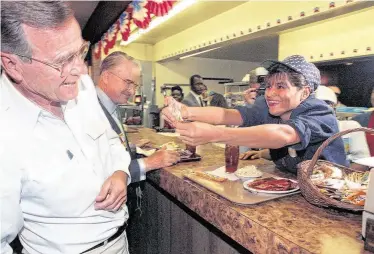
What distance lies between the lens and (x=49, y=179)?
0.93 meters

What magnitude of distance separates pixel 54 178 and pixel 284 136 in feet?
3.06

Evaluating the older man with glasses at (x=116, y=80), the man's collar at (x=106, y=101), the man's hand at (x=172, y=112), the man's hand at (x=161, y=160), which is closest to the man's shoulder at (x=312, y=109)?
the man's hand at (x=172, y=112)

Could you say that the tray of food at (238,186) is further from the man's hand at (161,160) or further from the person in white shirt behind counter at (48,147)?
the person in white shirt behind counter at (48,147)

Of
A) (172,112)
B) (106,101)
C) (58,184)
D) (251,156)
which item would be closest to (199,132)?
(172,112)

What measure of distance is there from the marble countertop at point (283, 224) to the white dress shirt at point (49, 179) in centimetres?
39

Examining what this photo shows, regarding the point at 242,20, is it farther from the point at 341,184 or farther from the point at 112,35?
the point at 341,184

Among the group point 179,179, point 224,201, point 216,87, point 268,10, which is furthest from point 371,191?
point 216,87

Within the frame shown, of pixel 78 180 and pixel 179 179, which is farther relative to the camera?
pixel 179 179

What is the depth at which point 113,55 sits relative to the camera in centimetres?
250

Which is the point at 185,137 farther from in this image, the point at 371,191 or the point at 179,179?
the point at 371,191

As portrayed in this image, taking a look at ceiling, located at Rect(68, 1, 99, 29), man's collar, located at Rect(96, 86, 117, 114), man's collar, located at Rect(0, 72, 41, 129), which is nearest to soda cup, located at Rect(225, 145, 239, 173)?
Answer: man's collar, located at Rect(0, 72, 41, 129)

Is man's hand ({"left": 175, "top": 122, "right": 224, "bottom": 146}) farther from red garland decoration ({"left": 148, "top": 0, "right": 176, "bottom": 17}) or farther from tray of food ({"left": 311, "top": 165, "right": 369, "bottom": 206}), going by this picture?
red garland decoration ({"left": 148, "top": 0, "right": 176, "bottom": 17})

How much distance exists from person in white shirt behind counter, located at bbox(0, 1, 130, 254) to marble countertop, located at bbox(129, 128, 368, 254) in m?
0.38

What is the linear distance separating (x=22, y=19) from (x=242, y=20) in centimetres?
508
